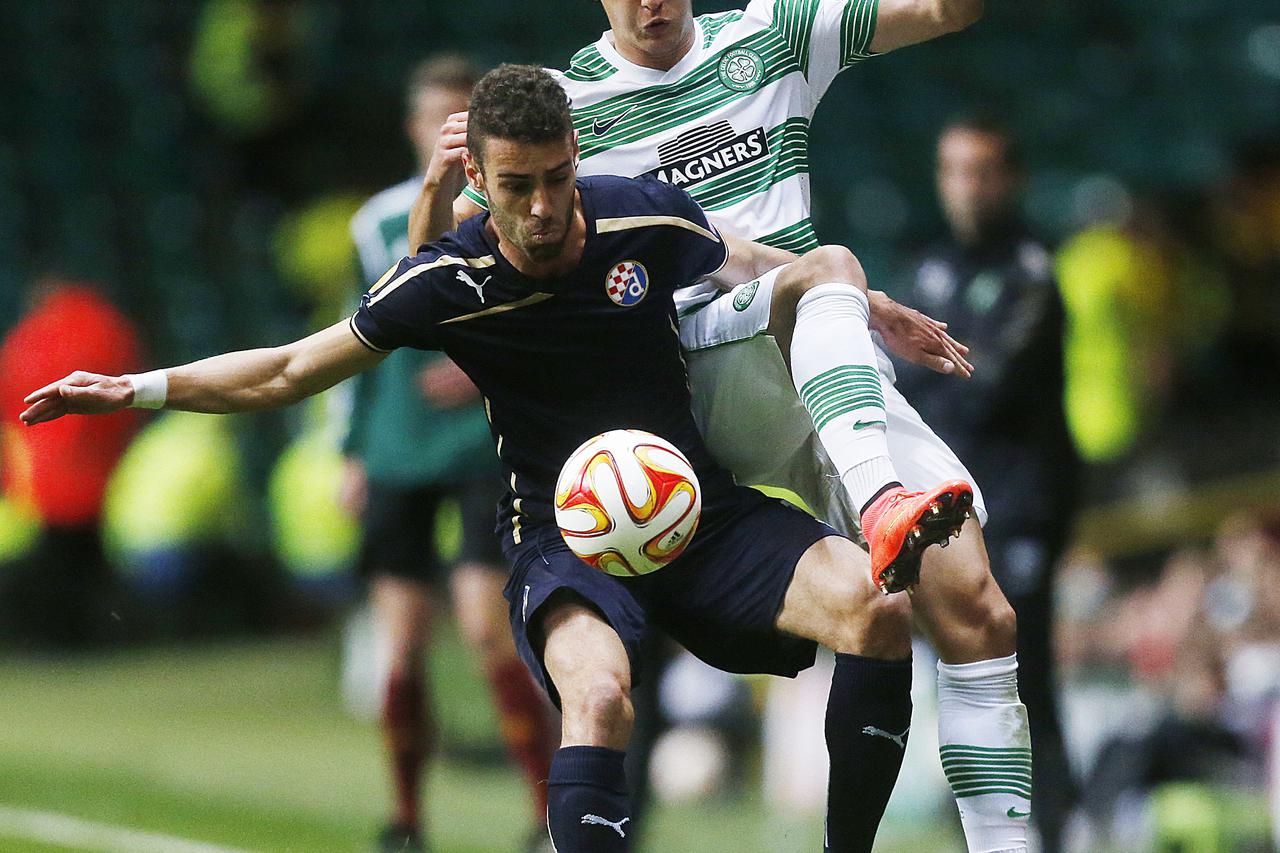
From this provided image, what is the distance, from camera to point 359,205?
13359mm

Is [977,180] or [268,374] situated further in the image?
[977,180]

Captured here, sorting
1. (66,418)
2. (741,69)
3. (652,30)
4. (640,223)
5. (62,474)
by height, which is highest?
(652,30)

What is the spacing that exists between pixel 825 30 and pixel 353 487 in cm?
322

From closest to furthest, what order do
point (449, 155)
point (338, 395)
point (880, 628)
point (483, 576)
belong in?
point (880, 628) → point (449, 155) → point (483, 576) → point (338, 395)

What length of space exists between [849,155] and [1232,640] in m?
5.50

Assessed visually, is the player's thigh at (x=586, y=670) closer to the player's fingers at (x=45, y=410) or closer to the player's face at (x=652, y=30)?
the player's fingers at (x=45, y=410)

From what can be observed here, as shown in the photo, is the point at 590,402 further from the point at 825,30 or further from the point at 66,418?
the point at 66,418

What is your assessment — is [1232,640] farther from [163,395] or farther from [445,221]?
[163,395]

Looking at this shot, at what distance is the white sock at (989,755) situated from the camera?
15.5 feet

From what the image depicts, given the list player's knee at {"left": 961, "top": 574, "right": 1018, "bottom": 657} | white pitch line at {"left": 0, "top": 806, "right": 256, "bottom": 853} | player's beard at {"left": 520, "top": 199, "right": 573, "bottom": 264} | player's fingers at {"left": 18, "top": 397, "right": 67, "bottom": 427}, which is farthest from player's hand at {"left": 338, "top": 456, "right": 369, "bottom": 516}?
player's knee at {"left": 961, "top": 574, "right": 1018, "bottom": 657}

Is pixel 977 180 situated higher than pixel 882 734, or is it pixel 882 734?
pixel 977 180

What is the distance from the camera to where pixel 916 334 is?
4.78 m

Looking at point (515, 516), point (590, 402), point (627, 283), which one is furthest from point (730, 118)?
point (515, 516)

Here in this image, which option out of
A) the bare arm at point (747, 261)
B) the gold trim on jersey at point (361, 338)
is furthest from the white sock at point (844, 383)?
the gold trim on jersey at point (361, 338)
